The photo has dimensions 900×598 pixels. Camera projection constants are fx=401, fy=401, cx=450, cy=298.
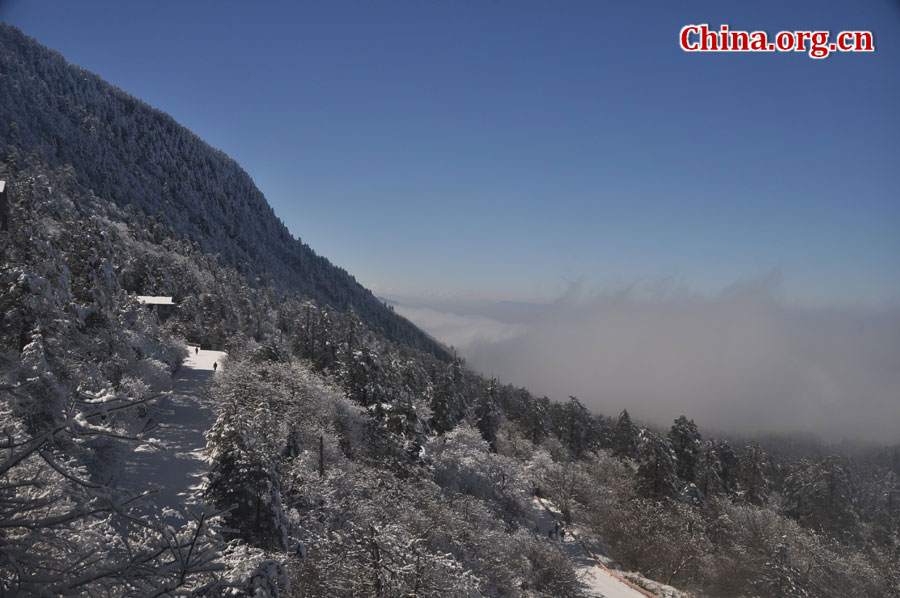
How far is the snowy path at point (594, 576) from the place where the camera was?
78.6ft

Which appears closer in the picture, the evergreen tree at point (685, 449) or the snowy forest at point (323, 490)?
the snowy forest at point (323, 490)

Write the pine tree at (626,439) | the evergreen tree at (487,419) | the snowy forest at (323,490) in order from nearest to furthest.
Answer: the snowy forest at (323,490) → the evergreen tree at (487,419) → the pine tree at (626,439)

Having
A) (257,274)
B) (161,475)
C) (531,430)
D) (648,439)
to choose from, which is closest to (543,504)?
(648,439)

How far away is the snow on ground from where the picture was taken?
24062 millimetres

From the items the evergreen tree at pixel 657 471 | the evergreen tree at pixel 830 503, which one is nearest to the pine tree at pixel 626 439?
the evergreen tree at pixel 830 503

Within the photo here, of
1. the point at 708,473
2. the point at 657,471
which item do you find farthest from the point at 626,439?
the point at 657,471

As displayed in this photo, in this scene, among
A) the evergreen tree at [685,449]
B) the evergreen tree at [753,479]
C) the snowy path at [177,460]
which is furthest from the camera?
the evergreen tree at [753,479]

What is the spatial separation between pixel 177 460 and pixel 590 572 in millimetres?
26550

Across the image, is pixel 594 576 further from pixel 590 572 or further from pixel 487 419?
pixel 487 419

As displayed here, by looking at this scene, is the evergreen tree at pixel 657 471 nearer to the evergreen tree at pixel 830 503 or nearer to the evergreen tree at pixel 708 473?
the evergreen tree at pixel 708 473

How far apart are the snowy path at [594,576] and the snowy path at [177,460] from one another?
22345 mm

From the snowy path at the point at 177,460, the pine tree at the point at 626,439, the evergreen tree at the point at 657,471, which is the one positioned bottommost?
the pine tree at the point at 626,439

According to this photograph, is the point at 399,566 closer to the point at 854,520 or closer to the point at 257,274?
the point at 854,520

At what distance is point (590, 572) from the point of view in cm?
2709
